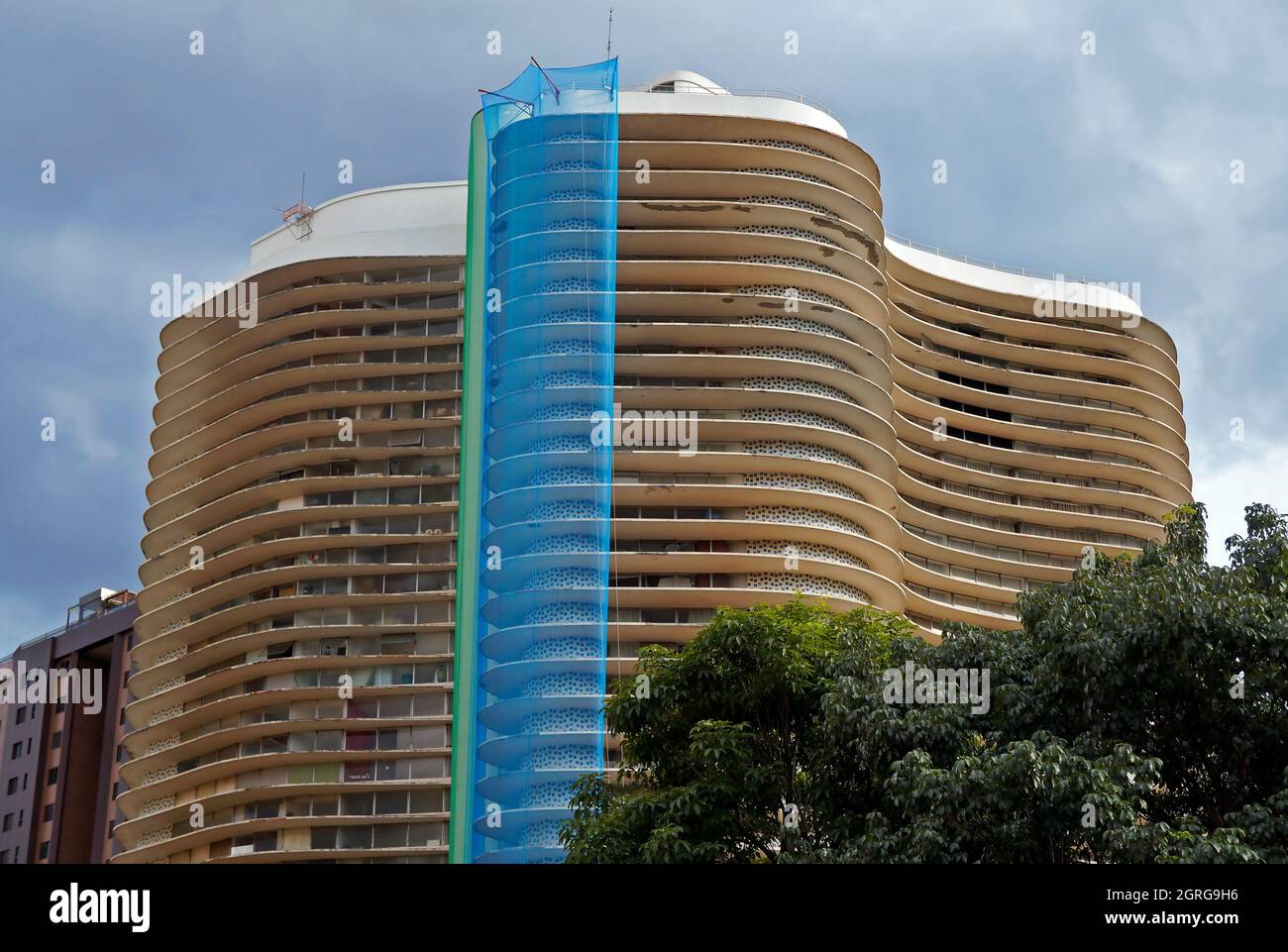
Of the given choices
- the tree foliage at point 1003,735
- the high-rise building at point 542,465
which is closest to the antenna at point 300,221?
the high-rise building at point 542,465

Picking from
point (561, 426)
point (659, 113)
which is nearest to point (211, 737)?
point (561, 426)

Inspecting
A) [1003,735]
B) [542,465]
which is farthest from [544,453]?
[1003,735]

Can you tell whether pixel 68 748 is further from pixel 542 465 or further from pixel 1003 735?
pixel 1003 735

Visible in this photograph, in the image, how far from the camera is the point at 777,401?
226ft

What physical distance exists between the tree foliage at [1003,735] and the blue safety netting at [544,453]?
93.6 feet

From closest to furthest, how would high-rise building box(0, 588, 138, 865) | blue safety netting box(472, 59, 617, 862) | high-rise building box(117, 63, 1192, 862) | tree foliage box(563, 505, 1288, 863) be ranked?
tree foliage box(563, 505, 1288, 863), blue safety netting box(472, 59, 617, 862), high-rise building box(117, 63, 1192, 862), high-rise building box(0, 588, 138, 865)

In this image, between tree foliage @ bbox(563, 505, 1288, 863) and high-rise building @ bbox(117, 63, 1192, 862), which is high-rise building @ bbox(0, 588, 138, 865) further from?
tree foliage @ bbox(563, 505, 1288, 863)

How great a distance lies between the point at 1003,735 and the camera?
2444 centimetres

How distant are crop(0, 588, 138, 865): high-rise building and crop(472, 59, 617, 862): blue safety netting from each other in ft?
157

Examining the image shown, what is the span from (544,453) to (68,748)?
57.1 meters

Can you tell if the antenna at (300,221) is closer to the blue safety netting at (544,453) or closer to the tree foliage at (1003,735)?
the blue safety netting at (544,453)

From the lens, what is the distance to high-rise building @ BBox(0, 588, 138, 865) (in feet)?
340

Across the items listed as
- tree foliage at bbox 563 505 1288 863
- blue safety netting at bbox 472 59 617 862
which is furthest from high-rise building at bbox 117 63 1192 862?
tree foliage at bbox 563 505 1288 863

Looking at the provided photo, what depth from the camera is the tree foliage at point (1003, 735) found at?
2175cm
